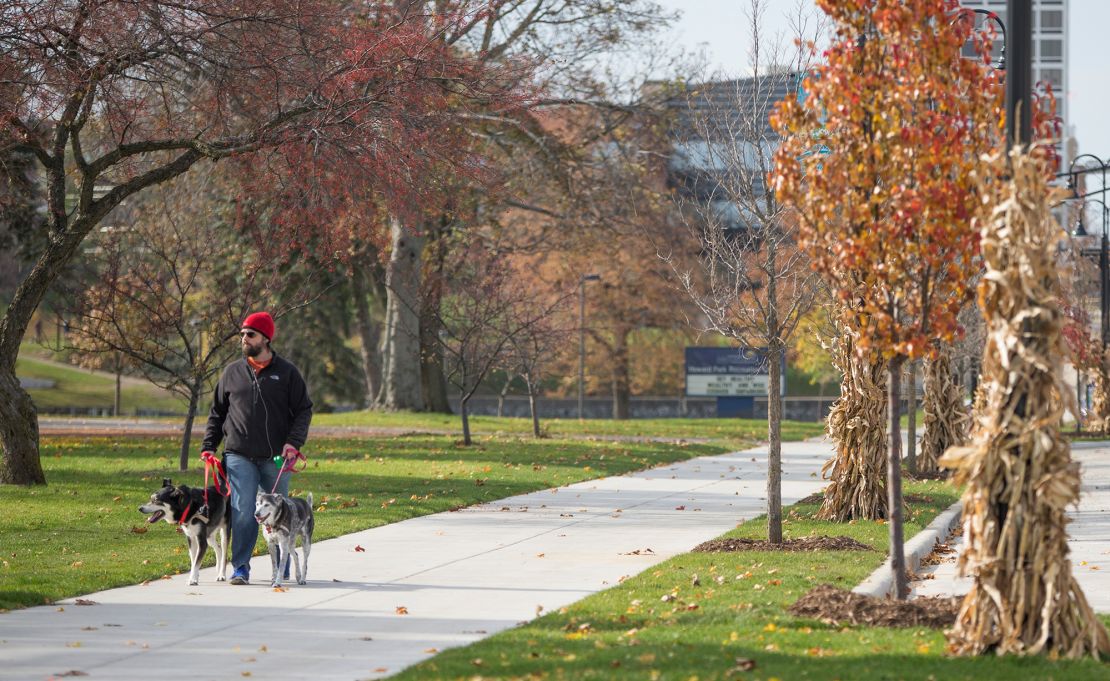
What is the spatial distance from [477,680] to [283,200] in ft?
45.3

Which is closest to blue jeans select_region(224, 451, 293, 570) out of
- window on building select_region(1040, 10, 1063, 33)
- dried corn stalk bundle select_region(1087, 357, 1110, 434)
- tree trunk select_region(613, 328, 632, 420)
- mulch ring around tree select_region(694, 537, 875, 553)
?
mulch ring around tree select_region(694, 537, 875, 553)

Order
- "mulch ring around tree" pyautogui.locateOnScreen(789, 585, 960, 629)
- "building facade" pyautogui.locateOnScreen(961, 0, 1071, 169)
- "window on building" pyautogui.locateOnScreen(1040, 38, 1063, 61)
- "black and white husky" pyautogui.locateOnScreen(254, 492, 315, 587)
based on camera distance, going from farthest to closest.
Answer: "window on building" pyautogui.locateOnScreen(1040, 38, 1063, 61) < "building facade" pyautogui.locateOnScreen(961, 0, 1071, 169) < "black and white husky" pyautogui.locateOnScreen(254, 492, 315, 587) < "mulch ring around tree" pyautogui.locateOnScreen(789, 585, 960, 629)

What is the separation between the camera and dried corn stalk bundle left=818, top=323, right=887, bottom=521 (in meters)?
15.1

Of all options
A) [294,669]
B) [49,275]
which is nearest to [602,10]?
[49,275]

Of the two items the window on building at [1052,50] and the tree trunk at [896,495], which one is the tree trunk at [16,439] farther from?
the window on building at [1052,50]

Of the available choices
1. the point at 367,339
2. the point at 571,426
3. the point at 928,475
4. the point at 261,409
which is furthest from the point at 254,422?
the point at 367,339

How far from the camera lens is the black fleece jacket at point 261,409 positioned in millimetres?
10375

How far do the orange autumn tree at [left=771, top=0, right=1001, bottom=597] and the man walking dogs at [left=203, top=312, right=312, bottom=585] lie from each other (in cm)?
387

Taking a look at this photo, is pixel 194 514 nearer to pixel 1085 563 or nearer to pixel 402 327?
pixel 1085 563

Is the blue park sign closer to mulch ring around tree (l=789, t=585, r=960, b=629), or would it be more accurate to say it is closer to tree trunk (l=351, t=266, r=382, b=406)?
tree trunk (l=351, t=266, r=382, b=406)

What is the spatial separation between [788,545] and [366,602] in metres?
4.41

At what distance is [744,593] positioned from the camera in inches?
386

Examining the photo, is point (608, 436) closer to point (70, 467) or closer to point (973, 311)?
point (973, 311)

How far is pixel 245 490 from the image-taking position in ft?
34.2
